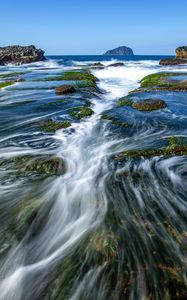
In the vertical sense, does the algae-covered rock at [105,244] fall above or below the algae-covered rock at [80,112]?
above

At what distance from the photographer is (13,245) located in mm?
8688

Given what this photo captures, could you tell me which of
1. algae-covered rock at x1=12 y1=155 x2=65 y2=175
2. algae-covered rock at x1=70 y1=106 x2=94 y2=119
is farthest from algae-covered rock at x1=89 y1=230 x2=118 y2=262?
algae-covered rock at x1=70 y1=106 x2=94 y2=119

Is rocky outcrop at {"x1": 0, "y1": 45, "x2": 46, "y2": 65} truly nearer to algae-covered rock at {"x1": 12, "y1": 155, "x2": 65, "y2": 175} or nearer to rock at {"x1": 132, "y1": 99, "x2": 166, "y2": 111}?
rock at {"x1": 132, "y1": 99, "x2": 166, "y2": 111}

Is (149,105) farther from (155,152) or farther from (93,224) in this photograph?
(93,224)

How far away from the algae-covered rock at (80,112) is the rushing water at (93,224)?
591 centimetres

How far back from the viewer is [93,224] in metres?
9.64

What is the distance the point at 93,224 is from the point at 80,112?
15728mm

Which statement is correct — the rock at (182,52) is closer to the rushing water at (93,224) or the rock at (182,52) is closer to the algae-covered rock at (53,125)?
the algae-covered rock at (53,125)

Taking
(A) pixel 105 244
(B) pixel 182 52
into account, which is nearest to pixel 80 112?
A: (A) pixel 105 244

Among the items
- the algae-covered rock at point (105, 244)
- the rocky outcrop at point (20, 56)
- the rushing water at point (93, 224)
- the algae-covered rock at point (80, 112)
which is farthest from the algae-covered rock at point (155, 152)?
the rocky outcrop at point (20, 56)

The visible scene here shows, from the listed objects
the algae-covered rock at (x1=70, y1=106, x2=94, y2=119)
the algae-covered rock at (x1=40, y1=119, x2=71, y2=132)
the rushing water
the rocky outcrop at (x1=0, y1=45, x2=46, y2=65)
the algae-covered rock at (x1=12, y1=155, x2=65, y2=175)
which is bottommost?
the rocky outcrop at (x1=0, y1=45, x2=46, y2=65)

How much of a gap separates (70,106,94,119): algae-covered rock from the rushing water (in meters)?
5.91

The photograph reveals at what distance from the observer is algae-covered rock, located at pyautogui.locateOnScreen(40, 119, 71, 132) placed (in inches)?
788

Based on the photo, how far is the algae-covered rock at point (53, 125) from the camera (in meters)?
20.0
